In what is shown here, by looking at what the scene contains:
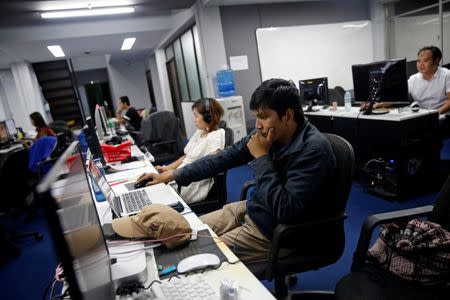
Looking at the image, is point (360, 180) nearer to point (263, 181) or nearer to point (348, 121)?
point (348, 121)

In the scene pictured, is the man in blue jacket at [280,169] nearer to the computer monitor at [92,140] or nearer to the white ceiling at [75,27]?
the computer monitor at [92,140]

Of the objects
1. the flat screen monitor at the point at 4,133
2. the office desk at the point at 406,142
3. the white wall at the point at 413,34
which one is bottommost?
the office desk at the point at 406,142

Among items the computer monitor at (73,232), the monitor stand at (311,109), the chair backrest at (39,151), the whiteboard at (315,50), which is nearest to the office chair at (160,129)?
the chair backrest at (39,151)

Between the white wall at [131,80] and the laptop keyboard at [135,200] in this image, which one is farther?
the white wall at [131,80]

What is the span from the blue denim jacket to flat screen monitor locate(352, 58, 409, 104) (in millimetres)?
2037

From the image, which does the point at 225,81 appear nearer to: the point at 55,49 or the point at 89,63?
the point at 55,49

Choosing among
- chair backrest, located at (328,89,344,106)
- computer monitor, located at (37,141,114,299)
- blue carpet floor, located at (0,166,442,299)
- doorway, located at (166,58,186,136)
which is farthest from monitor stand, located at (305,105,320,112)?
doorway, located at (166,58,186,136)

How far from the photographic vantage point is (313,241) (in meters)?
1.35

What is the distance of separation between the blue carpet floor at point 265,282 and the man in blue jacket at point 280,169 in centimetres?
74

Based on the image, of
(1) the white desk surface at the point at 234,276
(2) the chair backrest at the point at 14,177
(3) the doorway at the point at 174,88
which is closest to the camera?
→ (1) the white desk surface at the point at 234,276

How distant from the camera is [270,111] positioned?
1303mm

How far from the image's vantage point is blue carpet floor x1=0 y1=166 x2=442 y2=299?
2027 mm

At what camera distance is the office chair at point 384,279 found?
41.9 inches

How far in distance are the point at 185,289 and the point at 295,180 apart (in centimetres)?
57
